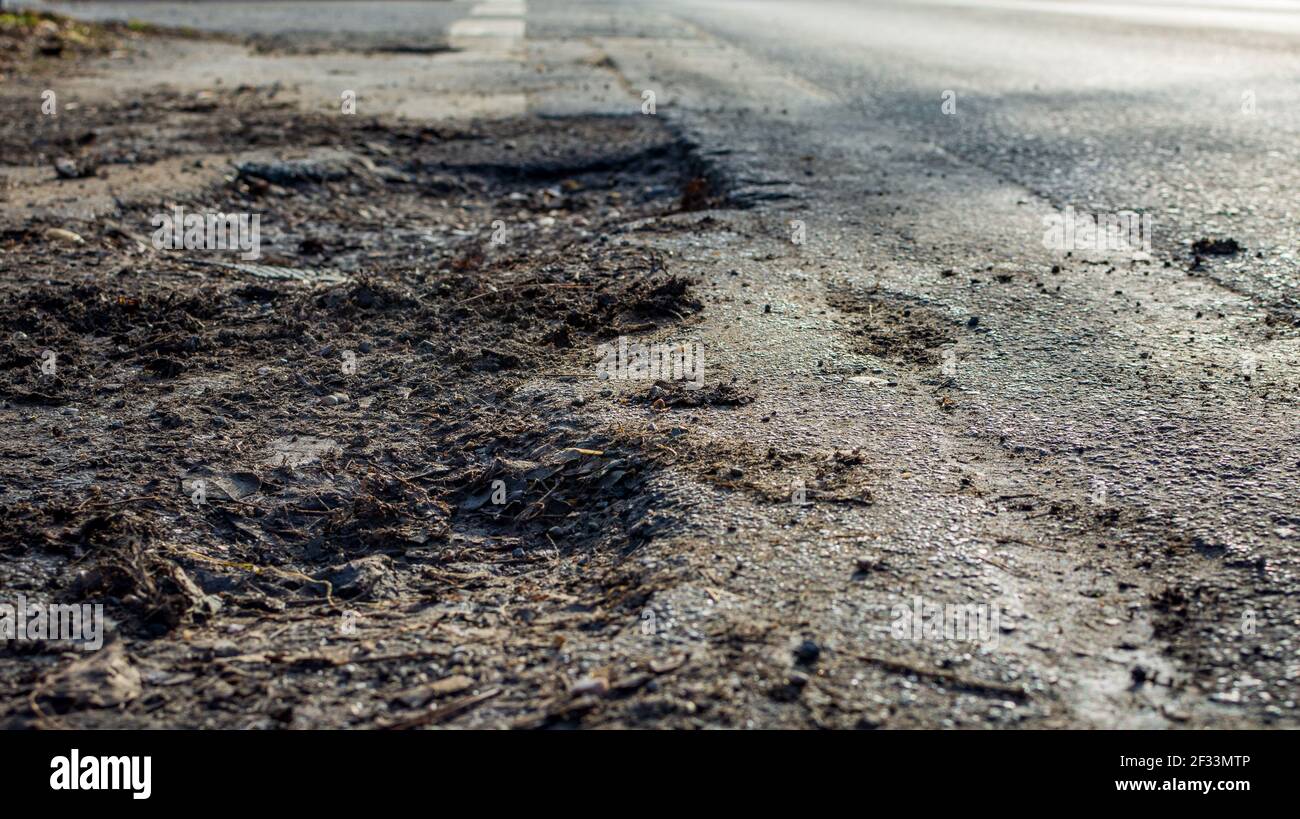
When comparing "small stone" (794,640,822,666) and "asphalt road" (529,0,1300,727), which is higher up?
"asphalt road" (529,0,1300,727)

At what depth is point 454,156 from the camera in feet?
22.0

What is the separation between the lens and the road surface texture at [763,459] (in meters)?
2.11

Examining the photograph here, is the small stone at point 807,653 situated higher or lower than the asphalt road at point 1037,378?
lower

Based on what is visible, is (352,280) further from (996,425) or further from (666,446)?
(996,425)

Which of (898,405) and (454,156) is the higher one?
(454,156)

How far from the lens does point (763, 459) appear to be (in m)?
2.90

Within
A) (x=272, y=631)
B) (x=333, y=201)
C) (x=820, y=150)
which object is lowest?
(x=272, y=631)

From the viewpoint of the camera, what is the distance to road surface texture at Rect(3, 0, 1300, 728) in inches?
83.1

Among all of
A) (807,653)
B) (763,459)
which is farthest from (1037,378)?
(807,653)

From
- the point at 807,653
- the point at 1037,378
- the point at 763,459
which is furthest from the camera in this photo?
the point at 1037,378

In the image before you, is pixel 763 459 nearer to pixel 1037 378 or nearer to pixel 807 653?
pixel 807 653

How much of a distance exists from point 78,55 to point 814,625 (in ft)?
38.1

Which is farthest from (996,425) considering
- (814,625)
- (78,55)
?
(78,55)
